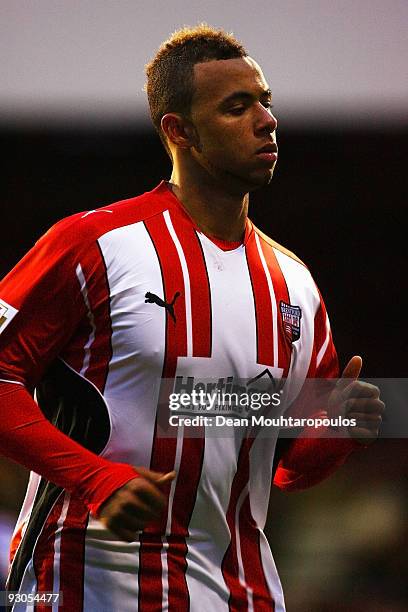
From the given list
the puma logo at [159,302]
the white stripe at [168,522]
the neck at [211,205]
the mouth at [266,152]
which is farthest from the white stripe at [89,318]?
the mouth at [266,152]

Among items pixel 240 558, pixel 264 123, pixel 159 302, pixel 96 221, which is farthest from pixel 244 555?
pixel 264 123

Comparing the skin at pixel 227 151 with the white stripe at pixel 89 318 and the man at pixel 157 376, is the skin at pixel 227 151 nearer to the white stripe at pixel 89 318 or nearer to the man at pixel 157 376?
the man at pixel 157 376

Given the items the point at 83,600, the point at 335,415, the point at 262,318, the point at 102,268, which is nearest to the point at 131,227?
the point at 102,268

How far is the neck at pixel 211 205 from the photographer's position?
2.12 meters

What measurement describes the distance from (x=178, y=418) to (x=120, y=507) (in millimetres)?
278

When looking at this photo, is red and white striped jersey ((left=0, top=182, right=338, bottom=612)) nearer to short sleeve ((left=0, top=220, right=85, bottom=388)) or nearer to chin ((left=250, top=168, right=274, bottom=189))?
short sleeve ((left=0, top=220, right=85, bottom=388))

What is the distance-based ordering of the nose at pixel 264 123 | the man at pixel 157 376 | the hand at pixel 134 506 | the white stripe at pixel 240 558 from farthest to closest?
the nose at pixel 264 123 → the white stripe at pixel 240 558 → the man at pixel 157 376 → the hand at pixel 134 506

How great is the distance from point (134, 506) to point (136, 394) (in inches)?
10.8

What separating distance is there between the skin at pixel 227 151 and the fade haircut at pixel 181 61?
0.06 ft

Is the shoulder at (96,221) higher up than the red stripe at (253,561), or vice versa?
the shoulder at (96,221)

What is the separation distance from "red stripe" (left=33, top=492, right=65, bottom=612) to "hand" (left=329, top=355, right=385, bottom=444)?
1.83 feet

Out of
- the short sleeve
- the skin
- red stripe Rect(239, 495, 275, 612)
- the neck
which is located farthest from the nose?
red stripe Rect(239, 495, 275, 612)

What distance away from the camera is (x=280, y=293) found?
6.96 ft

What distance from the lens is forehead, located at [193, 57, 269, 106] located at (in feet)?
6.86
